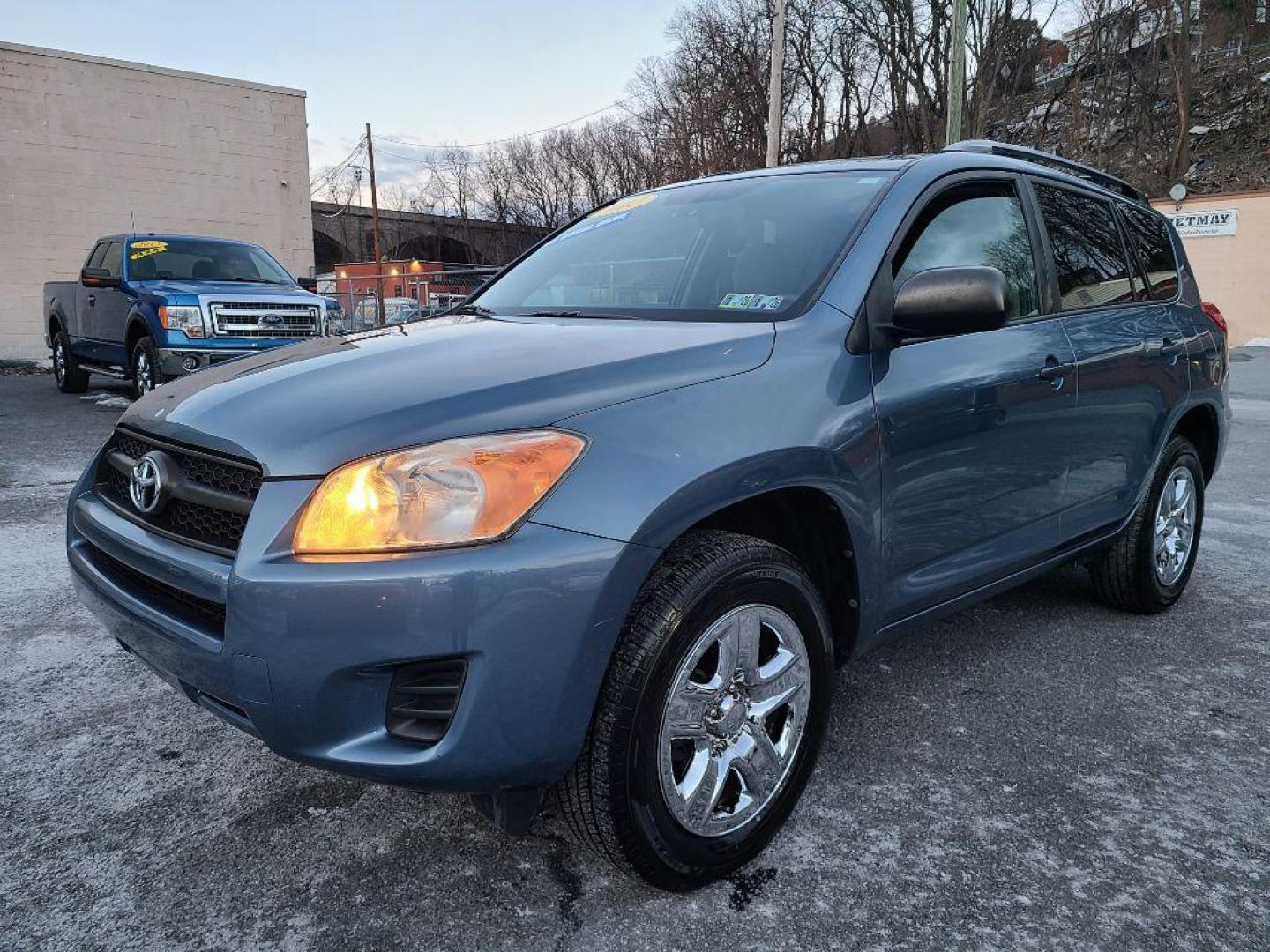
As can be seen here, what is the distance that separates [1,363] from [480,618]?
19.0 m

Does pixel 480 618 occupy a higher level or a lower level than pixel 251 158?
lower

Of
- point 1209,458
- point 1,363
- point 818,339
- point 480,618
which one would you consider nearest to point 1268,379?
point 1209,458

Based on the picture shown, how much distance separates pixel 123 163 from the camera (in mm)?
18234

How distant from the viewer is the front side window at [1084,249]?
3.13 meters

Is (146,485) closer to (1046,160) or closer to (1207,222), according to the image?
(1046,160)

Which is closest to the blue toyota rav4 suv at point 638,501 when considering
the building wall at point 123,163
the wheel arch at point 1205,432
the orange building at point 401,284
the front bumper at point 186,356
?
the wheel arch at point 1205,432

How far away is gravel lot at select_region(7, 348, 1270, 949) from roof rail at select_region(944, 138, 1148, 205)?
1.76 metres

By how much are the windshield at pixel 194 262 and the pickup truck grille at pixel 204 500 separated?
8.31m

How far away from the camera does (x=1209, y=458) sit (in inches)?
159

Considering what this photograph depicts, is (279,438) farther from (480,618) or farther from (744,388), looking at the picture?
(744,388)

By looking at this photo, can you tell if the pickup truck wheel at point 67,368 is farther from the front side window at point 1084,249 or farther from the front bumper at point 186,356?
the front side window at point 1084,249

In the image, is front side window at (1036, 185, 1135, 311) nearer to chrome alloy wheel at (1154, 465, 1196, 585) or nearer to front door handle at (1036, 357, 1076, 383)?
front door handle at (1036, 357, 1076, 383)

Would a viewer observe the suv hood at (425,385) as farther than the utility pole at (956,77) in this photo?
No

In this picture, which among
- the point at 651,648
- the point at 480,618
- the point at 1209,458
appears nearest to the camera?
the point at 480,618
